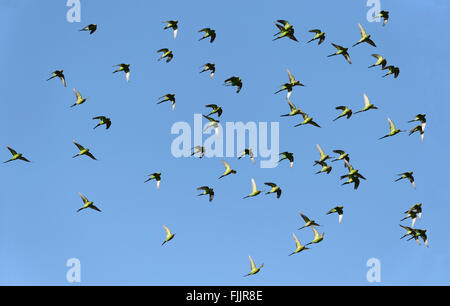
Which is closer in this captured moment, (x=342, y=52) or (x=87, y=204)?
(x=87, y=204)

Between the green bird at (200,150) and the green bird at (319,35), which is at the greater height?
the green bird at (319,35)

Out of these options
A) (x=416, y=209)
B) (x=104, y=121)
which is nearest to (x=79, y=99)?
(x=104, y=121)

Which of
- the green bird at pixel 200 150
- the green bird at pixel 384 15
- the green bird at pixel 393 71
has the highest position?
the green bird at pixel 384 15

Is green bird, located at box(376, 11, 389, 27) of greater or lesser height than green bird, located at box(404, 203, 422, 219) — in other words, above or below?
above

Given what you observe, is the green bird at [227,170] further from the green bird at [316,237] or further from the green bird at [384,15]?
the green bird at [384,15]

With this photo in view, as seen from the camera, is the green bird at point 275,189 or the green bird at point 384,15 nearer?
the green bird at point 275,189

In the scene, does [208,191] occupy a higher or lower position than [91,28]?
lower

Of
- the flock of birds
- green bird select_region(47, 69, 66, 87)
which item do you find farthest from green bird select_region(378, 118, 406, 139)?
green bird select_region(47, 69, 66, 87)

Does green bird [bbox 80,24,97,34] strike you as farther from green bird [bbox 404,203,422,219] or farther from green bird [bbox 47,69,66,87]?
green bird [bbox 404,203,422,219]

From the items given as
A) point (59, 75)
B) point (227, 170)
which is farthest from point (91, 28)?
point (227, 170)

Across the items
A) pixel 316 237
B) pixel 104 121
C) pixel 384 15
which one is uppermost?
pixel 384 15

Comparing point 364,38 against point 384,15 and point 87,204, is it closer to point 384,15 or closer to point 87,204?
point 384,15

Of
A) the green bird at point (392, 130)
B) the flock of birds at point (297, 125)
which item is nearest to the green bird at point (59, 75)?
the flock of birds at point (297, 125)
